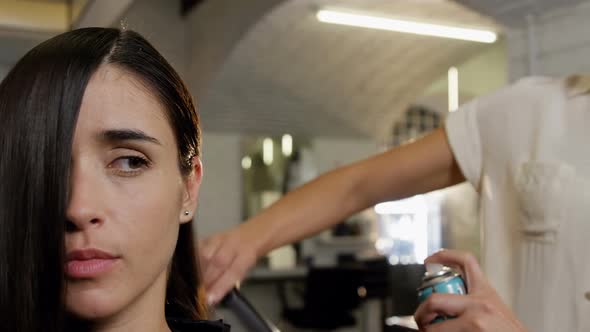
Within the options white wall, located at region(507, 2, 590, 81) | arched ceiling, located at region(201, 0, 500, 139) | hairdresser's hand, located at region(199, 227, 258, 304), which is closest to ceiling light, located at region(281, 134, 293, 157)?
arched ceiling, located at region(201, 0, 500, 139)

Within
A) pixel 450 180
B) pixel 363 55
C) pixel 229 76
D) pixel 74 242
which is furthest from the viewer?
pixel 363 55

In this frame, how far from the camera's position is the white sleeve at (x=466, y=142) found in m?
1.37

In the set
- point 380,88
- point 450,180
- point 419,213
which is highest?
point 380,88

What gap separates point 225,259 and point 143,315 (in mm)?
259

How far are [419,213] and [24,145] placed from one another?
871 cm

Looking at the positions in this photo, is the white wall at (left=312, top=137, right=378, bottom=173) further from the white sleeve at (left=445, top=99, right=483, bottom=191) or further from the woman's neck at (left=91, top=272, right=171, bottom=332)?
the woman's neck at (left=91, top=272, right=171, bottom=332)

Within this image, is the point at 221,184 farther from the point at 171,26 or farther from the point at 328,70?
the point at 171,26

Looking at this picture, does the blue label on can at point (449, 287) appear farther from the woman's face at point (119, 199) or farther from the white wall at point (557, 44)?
the white wall at point (557, 44)

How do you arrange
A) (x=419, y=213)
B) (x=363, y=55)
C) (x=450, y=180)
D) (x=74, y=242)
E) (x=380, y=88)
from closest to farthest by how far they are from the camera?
(x=74, y=242)
(x=450, y=180)
(x=363, y=55)
(x=380, y=88)
(x=419, y=213)

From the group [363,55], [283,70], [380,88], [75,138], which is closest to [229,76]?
[283,70]

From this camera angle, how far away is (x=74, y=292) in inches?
34.6

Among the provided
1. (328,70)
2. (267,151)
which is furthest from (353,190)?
(267,151)

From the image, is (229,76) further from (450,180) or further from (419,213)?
(450,180)

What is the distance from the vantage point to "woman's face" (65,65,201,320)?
87 cm
